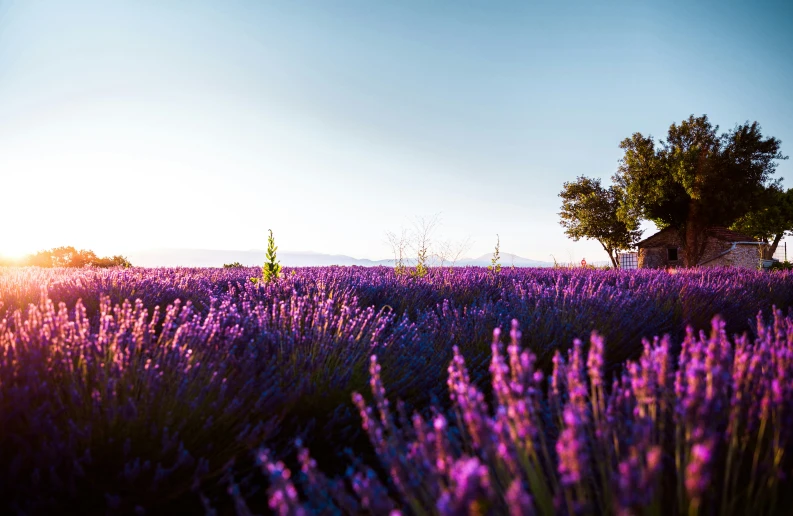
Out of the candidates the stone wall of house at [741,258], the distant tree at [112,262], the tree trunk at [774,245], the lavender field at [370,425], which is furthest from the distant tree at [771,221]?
the lavender field at [370,425]

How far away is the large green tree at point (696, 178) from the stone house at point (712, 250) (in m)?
0.68

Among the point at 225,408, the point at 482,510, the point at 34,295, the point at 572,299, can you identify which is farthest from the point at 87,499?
the point at 572,299

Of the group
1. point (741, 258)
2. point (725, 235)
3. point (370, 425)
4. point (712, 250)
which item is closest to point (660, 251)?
point (712, 250)

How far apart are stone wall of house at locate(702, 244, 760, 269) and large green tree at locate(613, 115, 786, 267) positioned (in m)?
1.10

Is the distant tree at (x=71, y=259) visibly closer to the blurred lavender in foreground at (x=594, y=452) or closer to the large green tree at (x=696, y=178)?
the blurred lavender in foreground at (x=594, y=452)

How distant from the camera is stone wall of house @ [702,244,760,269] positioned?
90.8 feet

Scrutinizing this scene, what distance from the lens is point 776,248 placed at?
43469mm

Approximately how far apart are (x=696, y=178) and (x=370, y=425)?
2895 centimetres

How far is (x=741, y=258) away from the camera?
28.0 m

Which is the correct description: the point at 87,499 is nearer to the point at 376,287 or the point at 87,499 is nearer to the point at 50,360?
the point at 50,360

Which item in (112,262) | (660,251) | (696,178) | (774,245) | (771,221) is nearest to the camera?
(112,262)

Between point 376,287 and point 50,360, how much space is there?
11.4ft

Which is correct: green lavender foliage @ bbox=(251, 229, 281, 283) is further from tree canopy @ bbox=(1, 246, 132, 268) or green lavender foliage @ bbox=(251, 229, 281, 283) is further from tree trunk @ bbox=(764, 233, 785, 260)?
tree trunk @ bbox=(764, 233, 785, 260)

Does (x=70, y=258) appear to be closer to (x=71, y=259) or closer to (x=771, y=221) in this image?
(x=71, y=259)
